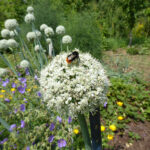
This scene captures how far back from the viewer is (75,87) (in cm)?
95

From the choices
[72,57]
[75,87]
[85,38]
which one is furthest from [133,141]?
[85,38]

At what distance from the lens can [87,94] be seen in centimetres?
94

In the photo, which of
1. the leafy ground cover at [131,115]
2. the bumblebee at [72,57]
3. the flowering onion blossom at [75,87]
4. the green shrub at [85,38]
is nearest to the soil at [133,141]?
the leafy ground cover at [131,115]

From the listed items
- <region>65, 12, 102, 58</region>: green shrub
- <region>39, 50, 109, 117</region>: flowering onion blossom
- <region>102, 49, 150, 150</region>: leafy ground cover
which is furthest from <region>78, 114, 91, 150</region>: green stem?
<region>65, 12, 102, 58</region>: green shrub

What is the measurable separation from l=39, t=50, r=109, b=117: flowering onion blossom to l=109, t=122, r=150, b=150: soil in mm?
1542

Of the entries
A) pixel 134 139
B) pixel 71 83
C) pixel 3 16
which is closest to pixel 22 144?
pixel 71 83

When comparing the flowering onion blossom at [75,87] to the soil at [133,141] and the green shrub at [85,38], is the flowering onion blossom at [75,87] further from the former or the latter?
the green shrub at [85,38]

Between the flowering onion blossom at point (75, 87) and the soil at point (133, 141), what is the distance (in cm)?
154

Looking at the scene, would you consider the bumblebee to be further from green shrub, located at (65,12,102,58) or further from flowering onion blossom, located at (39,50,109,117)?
green shrub, located at (65,12,102,58)

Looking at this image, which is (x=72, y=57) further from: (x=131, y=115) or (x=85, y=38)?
(x=85, y=38)

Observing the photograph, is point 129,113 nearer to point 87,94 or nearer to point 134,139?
point 134,139

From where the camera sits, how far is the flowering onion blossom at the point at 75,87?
3.09ft

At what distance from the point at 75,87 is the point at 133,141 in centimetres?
190

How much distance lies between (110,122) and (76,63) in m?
1.84
